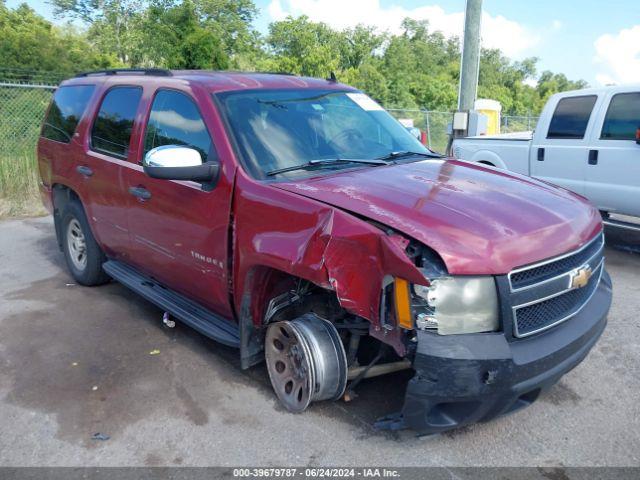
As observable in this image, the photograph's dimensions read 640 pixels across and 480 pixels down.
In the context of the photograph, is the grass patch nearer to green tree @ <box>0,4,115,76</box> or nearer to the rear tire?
the rear tire

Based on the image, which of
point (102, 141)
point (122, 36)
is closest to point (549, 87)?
point (122, 36)

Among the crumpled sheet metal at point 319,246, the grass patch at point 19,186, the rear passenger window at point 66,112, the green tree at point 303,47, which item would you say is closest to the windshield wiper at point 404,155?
the crumpled sheet metal at point 319,246

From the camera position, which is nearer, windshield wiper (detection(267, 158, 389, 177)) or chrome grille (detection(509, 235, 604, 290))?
chrome grille (detection(509, 235, 604, 290))

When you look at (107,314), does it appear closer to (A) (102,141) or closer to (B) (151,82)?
(A) (102,141)

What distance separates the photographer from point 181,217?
12.2ft

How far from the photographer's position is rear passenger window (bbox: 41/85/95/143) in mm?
5227

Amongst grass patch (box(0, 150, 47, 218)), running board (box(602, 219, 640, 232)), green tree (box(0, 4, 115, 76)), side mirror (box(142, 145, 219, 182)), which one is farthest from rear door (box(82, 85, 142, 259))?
green tree (box(0, 4, 115, 76))

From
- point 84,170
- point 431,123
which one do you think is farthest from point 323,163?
point 431,123

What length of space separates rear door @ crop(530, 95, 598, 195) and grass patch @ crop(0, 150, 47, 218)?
7731 mm

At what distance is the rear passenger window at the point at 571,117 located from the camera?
7027 mm

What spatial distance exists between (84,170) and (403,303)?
3.51 m

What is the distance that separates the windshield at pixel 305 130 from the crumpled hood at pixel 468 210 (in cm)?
30

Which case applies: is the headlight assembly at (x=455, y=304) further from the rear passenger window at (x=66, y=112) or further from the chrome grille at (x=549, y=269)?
the rear passenger window at (x=66, y=112)

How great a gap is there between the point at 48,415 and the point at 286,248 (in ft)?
5.86
